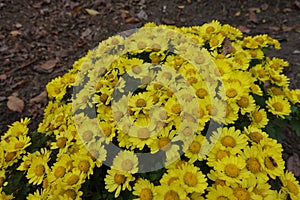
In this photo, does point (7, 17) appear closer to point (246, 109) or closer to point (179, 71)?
point (179, 71)

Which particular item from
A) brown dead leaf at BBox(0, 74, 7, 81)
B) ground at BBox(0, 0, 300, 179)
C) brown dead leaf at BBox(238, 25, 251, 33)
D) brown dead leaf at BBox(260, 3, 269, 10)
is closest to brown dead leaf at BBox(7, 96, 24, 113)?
ground at BBox(0, 0, 300, 179)

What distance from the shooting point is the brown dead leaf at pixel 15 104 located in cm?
Result: 260

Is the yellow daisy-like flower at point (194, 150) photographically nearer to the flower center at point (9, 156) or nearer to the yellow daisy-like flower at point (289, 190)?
the yellow daisy-like flower at point (289, 190)

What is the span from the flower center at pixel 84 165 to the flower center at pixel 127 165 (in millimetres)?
129

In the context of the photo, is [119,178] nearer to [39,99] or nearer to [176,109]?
[176,109]

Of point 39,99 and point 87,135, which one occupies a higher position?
point 87,135

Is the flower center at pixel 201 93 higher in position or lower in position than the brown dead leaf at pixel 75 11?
higher

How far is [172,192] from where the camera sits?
47.1 inches

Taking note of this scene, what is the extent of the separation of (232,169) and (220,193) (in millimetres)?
89

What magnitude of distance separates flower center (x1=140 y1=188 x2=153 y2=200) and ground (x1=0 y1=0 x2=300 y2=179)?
1.61 metres

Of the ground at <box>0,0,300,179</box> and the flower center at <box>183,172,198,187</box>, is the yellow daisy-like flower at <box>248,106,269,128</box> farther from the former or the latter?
the ground at <box>0,0,300,179</box>

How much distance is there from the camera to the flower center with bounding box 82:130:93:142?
1388mm

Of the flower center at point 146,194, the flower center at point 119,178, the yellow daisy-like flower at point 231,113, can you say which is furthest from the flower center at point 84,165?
the yellow daisy-like flower at point 231,113

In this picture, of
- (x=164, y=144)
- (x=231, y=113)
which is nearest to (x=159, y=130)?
(x=164, y=144)
